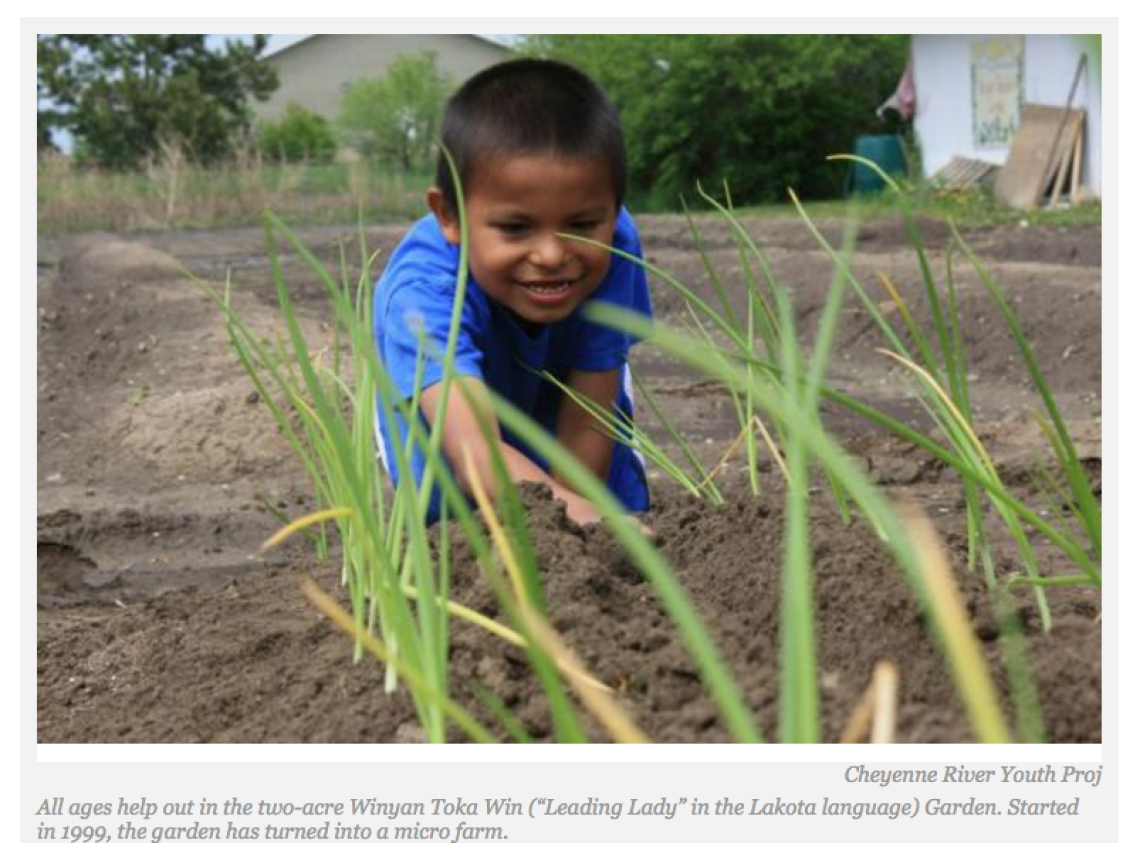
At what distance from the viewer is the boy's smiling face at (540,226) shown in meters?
2.39

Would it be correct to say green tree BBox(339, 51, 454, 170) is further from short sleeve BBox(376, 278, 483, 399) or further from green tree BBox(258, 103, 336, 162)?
short sleeve BBox(376, 278, 483, 399)

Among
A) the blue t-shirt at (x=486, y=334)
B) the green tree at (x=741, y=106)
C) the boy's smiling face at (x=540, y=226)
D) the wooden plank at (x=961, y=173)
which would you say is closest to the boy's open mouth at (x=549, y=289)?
the boy's smiling face at (x=540, y=226)

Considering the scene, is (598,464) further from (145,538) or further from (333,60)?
(333,60)

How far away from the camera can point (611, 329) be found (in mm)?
2816

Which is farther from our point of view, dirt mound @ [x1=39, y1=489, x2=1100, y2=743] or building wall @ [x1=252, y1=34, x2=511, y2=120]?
building wall @ [x1=252, y1=34, x2=511, y2=120]

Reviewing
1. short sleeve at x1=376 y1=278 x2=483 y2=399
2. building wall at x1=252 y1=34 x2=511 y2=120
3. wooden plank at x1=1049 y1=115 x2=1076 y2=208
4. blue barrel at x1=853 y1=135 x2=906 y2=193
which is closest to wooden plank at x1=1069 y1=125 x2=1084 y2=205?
wooden plank at x1=1049 y1=115 x2=1076 y2=208

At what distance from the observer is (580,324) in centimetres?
283

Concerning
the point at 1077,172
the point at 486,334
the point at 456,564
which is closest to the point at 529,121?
the point at 486,334

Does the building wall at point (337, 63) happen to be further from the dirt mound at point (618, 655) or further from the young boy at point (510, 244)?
the dirt mound at point (618, 655)

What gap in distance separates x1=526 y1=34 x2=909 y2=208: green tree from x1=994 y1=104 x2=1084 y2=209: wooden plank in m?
5.33

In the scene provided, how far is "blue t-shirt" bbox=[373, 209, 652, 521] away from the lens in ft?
8.16

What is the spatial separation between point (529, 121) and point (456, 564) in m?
0.79

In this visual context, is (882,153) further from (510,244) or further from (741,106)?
(510,244)
